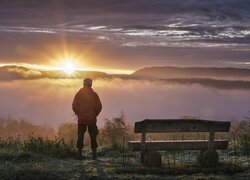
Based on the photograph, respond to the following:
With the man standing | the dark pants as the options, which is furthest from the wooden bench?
the man standing

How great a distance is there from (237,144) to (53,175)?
28.5 feet

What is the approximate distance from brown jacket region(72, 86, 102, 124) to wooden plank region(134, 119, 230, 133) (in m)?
2.01

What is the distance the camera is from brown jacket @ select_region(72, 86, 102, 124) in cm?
1991

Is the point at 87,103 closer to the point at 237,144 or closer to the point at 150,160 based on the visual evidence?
the point at 150,160

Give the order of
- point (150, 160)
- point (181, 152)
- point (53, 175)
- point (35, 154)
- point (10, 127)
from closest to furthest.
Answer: point (53, 175), point (150, 160), point (35, 154), point (181, 152), point (10, 127)

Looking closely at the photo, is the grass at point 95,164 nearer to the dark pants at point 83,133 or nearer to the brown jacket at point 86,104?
the dark pants at point 83,133

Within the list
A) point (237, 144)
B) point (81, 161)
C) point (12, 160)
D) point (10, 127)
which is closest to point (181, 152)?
point (237, 144)

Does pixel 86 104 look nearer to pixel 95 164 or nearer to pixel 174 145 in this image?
pixel 95 164

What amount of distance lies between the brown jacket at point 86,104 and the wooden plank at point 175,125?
2.01 metres

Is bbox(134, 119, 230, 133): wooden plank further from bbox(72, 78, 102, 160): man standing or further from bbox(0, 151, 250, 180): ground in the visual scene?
bbox(72, 78, 102, 160): man standing

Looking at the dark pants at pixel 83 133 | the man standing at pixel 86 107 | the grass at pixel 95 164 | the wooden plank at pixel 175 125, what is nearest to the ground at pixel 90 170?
the grass at pixel 95 164

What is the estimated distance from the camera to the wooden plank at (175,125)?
60.9 feet

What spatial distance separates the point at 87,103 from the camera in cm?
1988

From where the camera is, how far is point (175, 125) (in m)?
18.7
